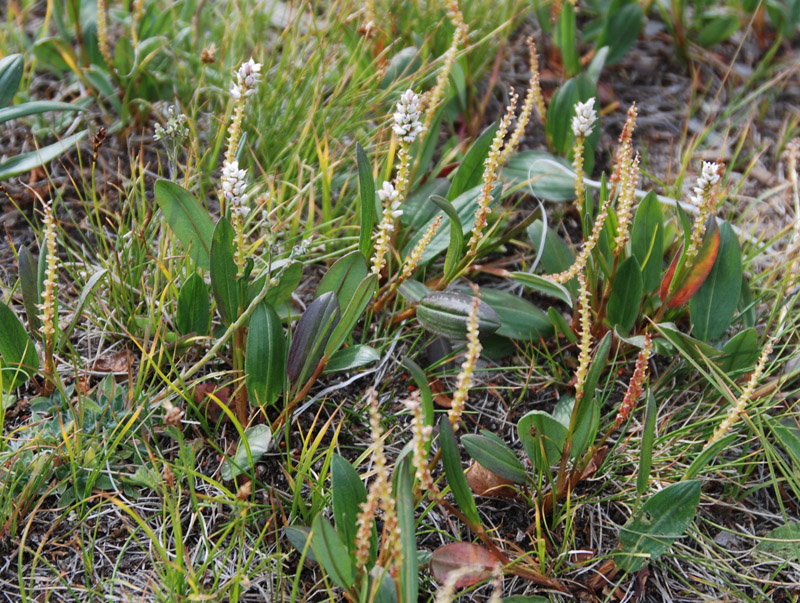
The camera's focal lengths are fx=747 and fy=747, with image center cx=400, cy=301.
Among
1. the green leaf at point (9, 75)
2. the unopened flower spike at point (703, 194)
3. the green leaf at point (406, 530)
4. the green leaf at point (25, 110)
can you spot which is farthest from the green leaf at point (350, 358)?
the green leaf at point (9, 75)

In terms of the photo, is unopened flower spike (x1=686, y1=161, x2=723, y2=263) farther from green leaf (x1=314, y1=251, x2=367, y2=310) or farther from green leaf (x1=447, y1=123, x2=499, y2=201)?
green leaf (x1=314, y1=251, x2=367, y2=310)

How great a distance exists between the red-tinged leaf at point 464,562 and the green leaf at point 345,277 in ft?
2.20

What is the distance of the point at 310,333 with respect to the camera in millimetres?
1873

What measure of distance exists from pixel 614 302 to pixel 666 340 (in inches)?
7.0

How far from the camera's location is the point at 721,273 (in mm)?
2133

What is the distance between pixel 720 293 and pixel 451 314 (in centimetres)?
82

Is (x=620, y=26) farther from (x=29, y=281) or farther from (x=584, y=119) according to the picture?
(x=29, y=281)

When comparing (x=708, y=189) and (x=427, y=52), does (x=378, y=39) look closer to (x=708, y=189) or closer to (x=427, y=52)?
(x=427, y=52)

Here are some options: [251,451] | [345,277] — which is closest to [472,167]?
[345,277]

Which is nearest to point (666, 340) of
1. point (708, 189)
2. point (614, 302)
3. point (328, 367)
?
point (614, 302)

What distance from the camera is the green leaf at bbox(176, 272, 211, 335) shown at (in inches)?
75.5

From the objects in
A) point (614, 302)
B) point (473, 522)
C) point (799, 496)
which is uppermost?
point (614, 302)

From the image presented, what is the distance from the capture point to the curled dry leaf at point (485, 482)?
74.3 inches

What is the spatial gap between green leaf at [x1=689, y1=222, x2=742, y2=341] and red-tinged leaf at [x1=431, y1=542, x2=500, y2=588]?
0.95 meters
